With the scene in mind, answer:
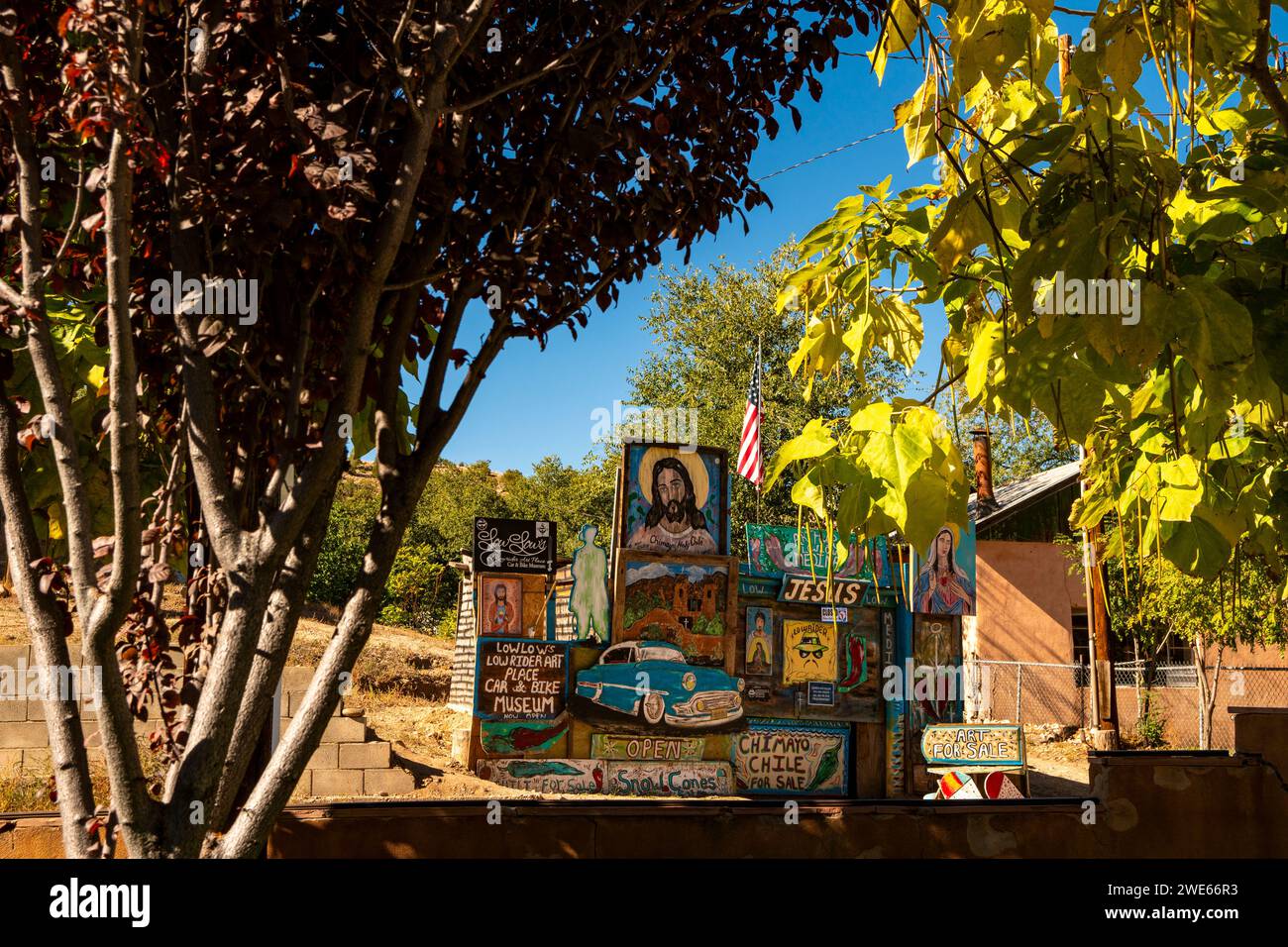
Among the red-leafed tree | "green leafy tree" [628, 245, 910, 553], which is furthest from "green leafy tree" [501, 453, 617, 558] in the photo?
the red-leafed tree

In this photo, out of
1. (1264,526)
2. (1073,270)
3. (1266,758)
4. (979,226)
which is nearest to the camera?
(1073,270)

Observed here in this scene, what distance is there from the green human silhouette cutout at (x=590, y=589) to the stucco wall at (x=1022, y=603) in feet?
42.3

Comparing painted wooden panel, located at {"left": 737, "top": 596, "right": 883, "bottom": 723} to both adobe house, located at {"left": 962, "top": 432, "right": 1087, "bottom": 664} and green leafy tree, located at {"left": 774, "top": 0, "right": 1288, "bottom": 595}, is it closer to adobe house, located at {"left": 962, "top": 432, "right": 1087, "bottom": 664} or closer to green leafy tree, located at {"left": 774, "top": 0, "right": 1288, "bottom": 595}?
adobe house, located at {"left": 962, "top": 432, "right": 1087, "bottom": 664}

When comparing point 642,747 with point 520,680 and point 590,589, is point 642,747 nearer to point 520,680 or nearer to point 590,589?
point 520,680

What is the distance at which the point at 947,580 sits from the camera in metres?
18.7

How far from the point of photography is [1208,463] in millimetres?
3773

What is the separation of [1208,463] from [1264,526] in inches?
30.1

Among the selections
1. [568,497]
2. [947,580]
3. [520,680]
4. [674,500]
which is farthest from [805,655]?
[568,497]

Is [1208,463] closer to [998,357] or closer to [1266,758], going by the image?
[998,357]

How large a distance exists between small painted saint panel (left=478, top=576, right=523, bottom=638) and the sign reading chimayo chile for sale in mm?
6794

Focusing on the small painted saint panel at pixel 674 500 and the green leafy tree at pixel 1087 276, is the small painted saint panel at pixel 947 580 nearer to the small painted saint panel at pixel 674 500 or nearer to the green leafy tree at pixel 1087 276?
the small painted saint panel at pixel 674 500

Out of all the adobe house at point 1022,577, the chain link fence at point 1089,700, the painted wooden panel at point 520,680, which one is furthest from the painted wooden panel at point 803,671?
the adobe house at point 1022,577

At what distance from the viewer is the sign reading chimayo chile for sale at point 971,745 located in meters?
14.3

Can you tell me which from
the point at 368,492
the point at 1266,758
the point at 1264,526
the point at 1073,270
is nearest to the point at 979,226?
the point at 1073,270
